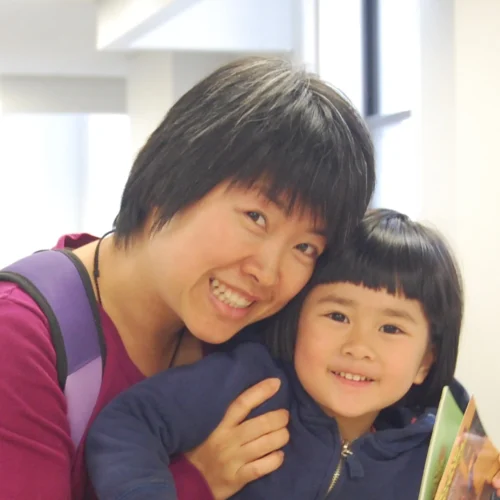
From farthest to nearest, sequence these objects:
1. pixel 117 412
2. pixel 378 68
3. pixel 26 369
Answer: pixel 378 68 → pixel 117 412 → pixel 26 369

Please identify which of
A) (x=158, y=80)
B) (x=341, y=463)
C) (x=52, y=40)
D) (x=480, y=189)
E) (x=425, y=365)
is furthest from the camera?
(x=52, y=40)

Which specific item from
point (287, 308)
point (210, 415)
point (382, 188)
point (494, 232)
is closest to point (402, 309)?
point (287, 308)

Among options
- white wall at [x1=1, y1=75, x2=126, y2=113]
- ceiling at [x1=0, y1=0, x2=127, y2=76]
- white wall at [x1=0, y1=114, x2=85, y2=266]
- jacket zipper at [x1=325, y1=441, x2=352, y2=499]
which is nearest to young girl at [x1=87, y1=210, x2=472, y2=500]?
jacket zipper at [x1=325, y1=441, x2=352, y2=499]

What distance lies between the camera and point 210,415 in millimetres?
1106

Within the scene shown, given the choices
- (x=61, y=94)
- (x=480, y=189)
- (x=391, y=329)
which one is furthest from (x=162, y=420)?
(x=61, y=94)

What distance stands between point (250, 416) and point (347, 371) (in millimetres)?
149

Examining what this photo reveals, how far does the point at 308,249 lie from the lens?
3.66ft

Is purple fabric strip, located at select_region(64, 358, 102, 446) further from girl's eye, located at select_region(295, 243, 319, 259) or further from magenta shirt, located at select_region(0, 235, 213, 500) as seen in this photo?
girl's eye, located at select_region(295, 243, 319, 259)

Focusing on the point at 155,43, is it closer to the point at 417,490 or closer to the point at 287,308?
the point at 287,308

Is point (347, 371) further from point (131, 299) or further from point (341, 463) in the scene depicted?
point (131, 299)

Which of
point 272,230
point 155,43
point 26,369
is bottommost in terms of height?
point 26,369

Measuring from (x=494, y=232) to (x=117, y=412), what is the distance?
975 mm

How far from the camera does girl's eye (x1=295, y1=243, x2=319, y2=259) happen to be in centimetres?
111

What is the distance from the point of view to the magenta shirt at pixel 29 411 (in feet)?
3.02
